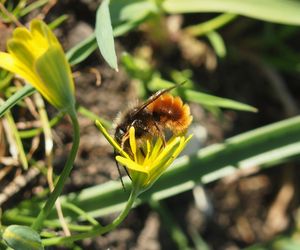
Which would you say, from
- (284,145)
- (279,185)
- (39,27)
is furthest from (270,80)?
(39,27)

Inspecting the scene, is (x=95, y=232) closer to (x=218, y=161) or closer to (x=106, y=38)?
(x=106, y=38)

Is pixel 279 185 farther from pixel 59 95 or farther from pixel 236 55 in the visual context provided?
pixel 59 95

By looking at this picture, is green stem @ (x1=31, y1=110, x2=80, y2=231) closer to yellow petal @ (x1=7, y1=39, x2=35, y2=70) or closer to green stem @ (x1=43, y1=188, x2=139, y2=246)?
green stem @ (x1=43, y1=188, x2=139, y2=246)

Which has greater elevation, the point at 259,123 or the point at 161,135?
the point at 161,135

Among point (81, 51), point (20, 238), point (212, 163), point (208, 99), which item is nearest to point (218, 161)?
point (212, 163)

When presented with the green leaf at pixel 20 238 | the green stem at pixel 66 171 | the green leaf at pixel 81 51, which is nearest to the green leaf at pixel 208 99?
the green leaf at pixel 81 51

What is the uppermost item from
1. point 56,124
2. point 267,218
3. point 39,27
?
point 39,27
